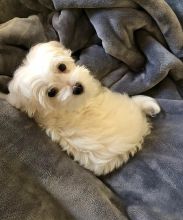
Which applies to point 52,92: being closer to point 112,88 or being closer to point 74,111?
point 74,111

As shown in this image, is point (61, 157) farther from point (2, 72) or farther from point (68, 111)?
point (2, 72)

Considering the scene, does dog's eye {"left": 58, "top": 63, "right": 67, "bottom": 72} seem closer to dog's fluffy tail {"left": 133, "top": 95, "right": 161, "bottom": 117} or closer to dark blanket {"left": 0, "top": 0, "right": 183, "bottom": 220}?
dark blanket {"left": 0, "top": 0, "right": 183, "bottom": 220}

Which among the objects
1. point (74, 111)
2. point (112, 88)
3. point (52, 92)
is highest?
point (52, 92)

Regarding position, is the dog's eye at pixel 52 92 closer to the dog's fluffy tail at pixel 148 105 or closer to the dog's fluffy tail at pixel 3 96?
the dog's fluffy tail at pixel 3 96

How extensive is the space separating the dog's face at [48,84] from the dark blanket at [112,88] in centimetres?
8

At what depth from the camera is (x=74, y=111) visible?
1478mm

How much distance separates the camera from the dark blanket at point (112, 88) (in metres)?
1.37

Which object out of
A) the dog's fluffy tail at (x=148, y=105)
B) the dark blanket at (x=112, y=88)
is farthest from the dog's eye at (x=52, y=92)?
the dog's fluffy tail at (x=148, y=105)

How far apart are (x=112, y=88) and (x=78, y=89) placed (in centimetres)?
33

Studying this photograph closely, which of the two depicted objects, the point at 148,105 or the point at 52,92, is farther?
the point at 148,105

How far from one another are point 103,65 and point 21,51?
363 millimetres

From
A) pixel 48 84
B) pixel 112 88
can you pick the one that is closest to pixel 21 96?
pixel 48 84

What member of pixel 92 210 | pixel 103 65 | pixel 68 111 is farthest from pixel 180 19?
pixel 92 210

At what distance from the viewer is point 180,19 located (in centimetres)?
169
